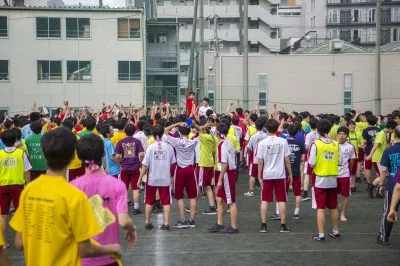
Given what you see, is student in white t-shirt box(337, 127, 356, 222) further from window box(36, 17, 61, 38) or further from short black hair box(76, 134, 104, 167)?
window box(36, 17, 61, 38)

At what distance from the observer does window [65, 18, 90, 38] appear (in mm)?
40531

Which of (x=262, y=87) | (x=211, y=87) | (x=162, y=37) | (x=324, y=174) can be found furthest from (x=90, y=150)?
(x=162, y=37)

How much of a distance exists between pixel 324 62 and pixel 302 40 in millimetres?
22707

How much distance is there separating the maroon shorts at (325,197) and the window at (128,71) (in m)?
31.8

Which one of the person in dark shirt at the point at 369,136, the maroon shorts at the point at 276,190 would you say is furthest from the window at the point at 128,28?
the maroon shorts at the point at 276,190

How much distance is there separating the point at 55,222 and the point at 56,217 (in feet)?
0.13

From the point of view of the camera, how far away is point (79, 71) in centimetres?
4044

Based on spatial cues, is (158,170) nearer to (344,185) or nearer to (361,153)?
(344,185)

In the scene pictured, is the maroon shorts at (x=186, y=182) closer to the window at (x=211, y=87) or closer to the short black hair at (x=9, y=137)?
the short black hair at (x=9, y=137)

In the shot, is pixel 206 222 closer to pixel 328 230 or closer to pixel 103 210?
pixel 328 230

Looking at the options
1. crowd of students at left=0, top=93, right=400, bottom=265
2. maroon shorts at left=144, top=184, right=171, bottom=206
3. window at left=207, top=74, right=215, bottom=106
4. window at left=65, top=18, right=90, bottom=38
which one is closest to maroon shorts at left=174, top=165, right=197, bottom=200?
crowd of students at left=0, top=93, right=400, bottom=265

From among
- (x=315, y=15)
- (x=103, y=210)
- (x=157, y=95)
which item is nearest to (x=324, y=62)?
(x=157, y=95)

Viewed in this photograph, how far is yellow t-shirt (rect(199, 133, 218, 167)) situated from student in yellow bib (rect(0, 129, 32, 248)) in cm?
390

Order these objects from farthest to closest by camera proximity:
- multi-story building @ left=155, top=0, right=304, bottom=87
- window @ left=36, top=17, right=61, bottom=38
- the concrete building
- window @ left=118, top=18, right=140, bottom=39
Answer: multi-story building @ left=155, top=0, right=304, bottom=87, window @ left=118, top=18, right=140, bottom=39, window @ left=36, top=17, right=61, bottom=38, the concrete building
